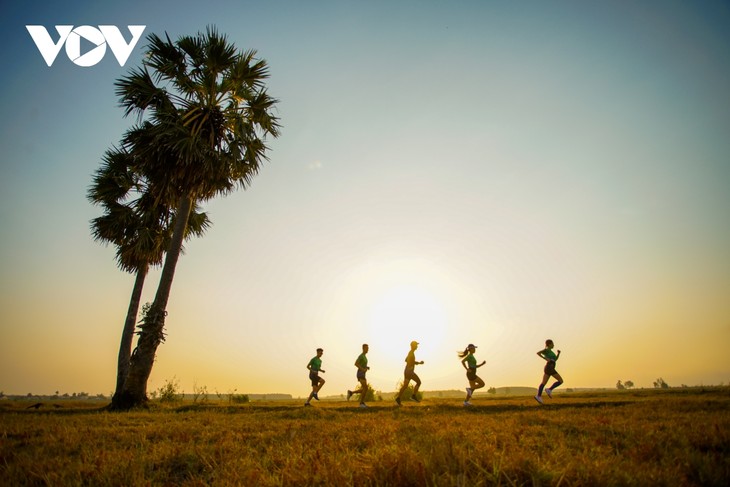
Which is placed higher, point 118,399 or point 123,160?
point 123,160

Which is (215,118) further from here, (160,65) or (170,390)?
(170,390)

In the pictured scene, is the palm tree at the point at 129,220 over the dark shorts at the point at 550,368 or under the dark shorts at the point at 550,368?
over

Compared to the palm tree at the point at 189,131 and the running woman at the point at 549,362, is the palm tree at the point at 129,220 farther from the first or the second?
the running woman at the point at 549,362

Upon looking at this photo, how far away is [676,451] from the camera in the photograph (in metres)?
3.42

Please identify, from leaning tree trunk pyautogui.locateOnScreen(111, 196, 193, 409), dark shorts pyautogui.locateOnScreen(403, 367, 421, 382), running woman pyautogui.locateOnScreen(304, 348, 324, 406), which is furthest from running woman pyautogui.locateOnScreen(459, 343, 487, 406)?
leaning tree trunk pyautogui.locateOnScreen(111, 196, 193, 409)

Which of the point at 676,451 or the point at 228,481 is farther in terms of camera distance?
the point at 676,451

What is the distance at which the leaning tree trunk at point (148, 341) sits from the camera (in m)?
13.5

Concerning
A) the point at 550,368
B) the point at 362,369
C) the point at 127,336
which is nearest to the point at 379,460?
the point at 362,369

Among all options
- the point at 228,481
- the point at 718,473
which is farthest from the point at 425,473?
the point at 718,473

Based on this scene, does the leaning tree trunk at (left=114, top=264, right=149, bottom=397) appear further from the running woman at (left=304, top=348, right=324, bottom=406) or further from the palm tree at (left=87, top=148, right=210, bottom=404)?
the running woman at (left=304, top=348, right=324, bottom=406)

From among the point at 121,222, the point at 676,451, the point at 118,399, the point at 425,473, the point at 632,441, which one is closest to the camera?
the point at 425,473

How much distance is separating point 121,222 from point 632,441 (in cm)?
2077

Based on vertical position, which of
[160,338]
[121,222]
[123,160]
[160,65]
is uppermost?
[160,65]

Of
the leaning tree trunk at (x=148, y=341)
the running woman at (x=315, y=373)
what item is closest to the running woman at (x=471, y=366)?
→ the running woman at (x=315, y=373)
